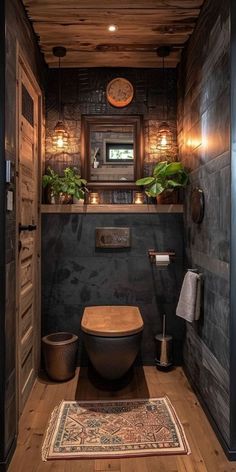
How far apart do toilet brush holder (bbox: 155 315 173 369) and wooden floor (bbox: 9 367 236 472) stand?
3.1 inches

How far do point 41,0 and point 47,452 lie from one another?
2637 mm

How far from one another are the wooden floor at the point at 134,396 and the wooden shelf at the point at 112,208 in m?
1.32

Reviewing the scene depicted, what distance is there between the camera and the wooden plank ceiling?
7.35 ft

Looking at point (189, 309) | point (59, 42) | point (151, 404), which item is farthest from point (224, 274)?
point (59, 42)

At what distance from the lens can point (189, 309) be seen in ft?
7.63

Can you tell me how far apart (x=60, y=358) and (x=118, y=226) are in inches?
44.8

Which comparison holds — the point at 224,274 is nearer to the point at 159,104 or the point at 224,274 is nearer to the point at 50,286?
the point at 50,286

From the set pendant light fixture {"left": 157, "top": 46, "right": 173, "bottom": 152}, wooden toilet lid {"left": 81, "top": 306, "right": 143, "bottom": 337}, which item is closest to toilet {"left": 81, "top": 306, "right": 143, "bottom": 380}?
wooden toilet lid {"left": 81, "top": 306, "right": 143, "bottom": 337}

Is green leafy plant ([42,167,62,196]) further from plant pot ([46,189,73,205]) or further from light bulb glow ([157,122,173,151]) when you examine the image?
light bulb glow ([157,122,173,151])

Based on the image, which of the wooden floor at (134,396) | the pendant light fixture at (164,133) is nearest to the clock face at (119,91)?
the pendant light fixture at (164,133)

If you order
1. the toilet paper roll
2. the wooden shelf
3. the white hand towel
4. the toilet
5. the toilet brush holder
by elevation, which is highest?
the wooden shelf

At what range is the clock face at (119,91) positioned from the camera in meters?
3.04

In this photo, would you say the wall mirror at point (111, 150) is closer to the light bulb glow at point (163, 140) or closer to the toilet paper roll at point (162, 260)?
the light bulb glow at point (163, 140)

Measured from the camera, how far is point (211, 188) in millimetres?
2104
